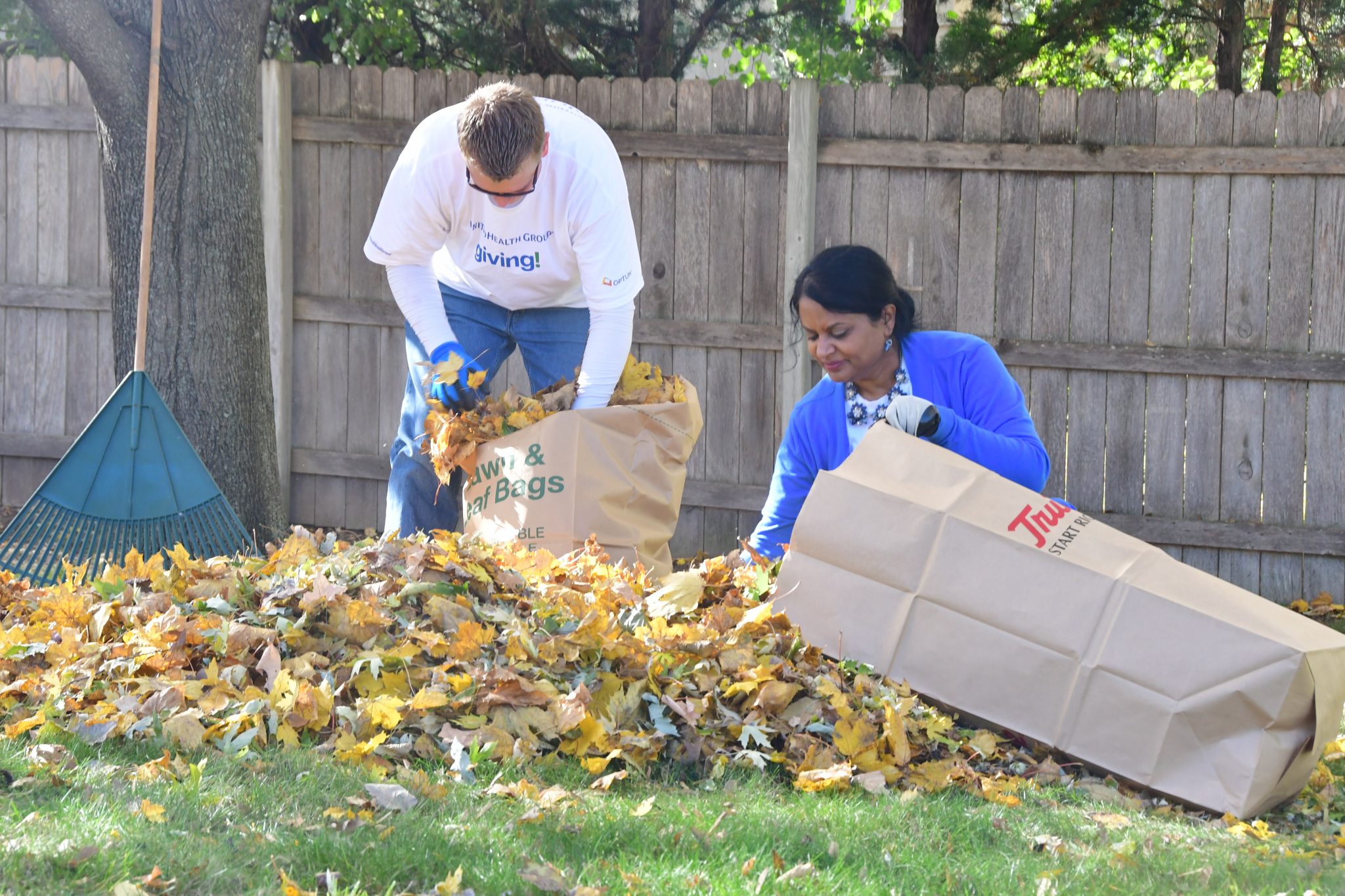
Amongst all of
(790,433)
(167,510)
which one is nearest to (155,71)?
(167,510)

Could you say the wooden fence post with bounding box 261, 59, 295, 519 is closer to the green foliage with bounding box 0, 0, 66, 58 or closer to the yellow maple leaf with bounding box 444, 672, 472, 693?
the green foliage with bounding box 0, 0, 66, 58

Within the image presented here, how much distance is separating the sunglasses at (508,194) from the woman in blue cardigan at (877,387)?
2.79ft

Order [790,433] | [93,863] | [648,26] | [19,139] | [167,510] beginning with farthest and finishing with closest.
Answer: [648,26] → [19,139] → [167,510] → [790,433] → [93,863]

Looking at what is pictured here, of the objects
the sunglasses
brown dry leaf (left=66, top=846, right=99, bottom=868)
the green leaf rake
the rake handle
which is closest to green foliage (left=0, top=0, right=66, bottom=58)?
the rake handle

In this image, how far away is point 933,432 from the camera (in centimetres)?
321

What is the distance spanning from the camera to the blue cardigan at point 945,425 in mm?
3270

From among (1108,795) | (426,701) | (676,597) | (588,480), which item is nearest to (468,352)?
(588,480)

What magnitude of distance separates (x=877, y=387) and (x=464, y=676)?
4.54 feet

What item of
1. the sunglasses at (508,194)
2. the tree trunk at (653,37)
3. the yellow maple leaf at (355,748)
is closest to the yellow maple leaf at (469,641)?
the yellow maple leaf at (355,748)

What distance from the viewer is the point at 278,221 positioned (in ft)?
19.5

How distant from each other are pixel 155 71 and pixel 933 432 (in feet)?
8.61

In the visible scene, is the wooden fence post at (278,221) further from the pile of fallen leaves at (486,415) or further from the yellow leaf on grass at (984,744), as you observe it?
the yellow leaf on grass at (984,744)

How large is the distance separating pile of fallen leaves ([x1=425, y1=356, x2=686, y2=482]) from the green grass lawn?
136cm

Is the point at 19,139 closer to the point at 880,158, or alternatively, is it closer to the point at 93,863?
the point at 880,158
